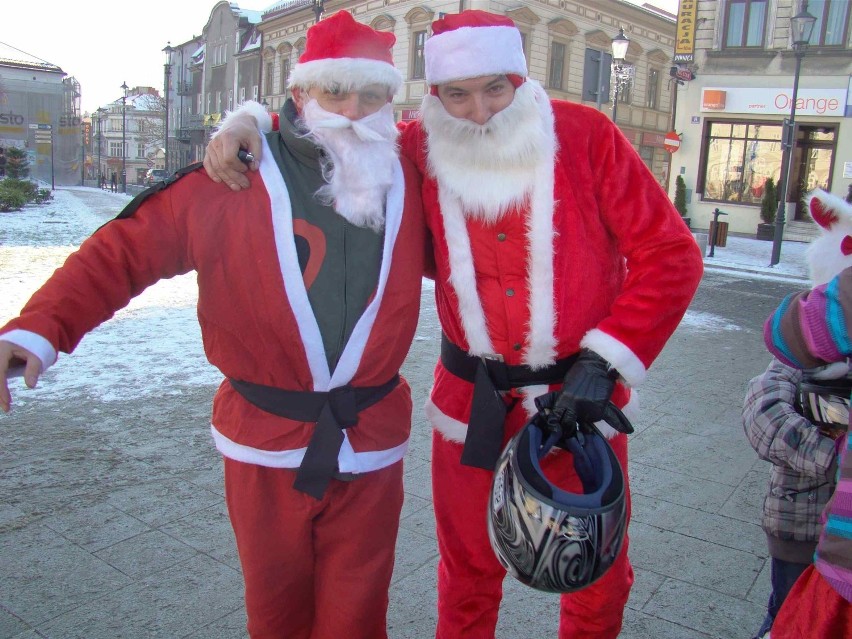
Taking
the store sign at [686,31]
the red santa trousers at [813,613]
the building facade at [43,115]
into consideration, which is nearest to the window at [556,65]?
the store sign at [686,31]

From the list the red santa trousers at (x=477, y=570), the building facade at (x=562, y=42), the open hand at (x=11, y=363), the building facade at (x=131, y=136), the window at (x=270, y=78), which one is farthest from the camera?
the building facade at (x=131, y=136)

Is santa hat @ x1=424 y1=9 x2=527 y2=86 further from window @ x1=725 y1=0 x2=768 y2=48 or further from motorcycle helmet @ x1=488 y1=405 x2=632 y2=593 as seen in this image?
window @ x1=725 y1=0 x2=768 y2=48

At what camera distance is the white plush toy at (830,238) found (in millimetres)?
1931

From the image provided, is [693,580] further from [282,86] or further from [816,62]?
[282,86]

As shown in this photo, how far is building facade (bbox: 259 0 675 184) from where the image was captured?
24.9m

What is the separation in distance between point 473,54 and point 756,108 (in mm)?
20729

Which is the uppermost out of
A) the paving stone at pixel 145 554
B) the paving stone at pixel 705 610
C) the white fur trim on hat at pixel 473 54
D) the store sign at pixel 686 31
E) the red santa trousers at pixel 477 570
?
the store sign at pixel 686 31

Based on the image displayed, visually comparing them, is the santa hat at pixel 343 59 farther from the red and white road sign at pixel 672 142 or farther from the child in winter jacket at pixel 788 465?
the red and white road sign at pixel 672 142

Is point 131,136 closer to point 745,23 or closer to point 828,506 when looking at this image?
point 745,23

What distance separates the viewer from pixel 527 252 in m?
2.07

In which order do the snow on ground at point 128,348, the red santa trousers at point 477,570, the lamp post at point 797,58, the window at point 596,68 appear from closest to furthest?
the red santa trousers at point 477,570 → the snow on ground at point 128,348 → the lamp post at point 797,58 → the window at point 596,68

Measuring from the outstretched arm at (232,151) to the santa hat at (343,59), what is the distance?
0.66ft

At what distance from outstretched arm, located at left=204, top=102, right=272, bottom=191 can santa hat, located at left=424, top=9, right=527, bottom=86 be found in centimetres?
57

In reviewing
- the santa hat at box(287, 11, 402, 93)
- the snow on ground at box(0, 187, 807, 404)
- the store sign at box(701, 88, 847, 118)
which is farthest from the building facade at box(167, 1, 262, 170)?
the santa hat at box(287, 11, 402, 93)
